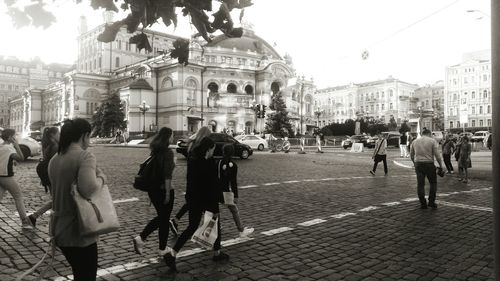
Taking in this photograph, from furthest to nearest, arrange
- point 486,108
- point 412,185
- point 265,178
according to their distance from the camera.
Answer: point 486,108 < point 265,178 < point 412,185

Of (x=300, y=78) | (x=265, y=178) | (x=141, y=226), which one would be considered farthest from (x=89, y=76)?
(x=141, y=226)

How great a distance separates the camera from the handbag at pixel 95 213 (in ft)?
10.1

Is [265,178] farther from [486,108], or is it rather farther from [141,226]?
[486,108]

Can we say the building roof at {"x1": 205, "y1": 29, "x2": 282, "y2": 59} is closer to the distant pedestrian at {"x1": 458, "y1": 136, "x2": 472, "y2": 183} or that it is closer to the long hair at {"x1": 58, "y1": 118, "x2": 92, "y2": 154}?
the distant pedestrian at {"x1": 458, "y1": 136, "x2": 472, "y2": 183}

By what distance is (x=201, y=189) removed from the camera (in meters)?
5.10

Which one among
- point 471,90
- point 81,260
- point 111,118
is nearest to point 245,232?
point 81,260

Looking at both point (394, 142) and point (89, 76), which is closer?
point (394, 142)

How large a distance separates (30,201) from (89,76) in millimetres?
73503

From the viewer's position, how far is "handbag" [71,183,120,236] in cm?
308

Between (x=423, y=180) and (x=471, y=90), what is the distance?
341 ft

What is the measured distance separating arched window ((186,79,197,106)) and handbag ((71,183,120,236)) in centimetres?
6148

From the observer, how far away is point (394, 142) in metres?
48.6

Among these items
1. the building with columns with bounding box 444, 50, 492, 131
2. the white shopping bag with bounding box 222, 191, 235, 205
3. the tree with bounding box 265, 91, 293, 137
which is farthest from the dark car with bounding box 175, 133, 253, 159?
the building with columns with bounding box 444, 50, 492, 131

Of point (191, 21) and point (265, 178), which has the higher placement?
point (191, 21)
